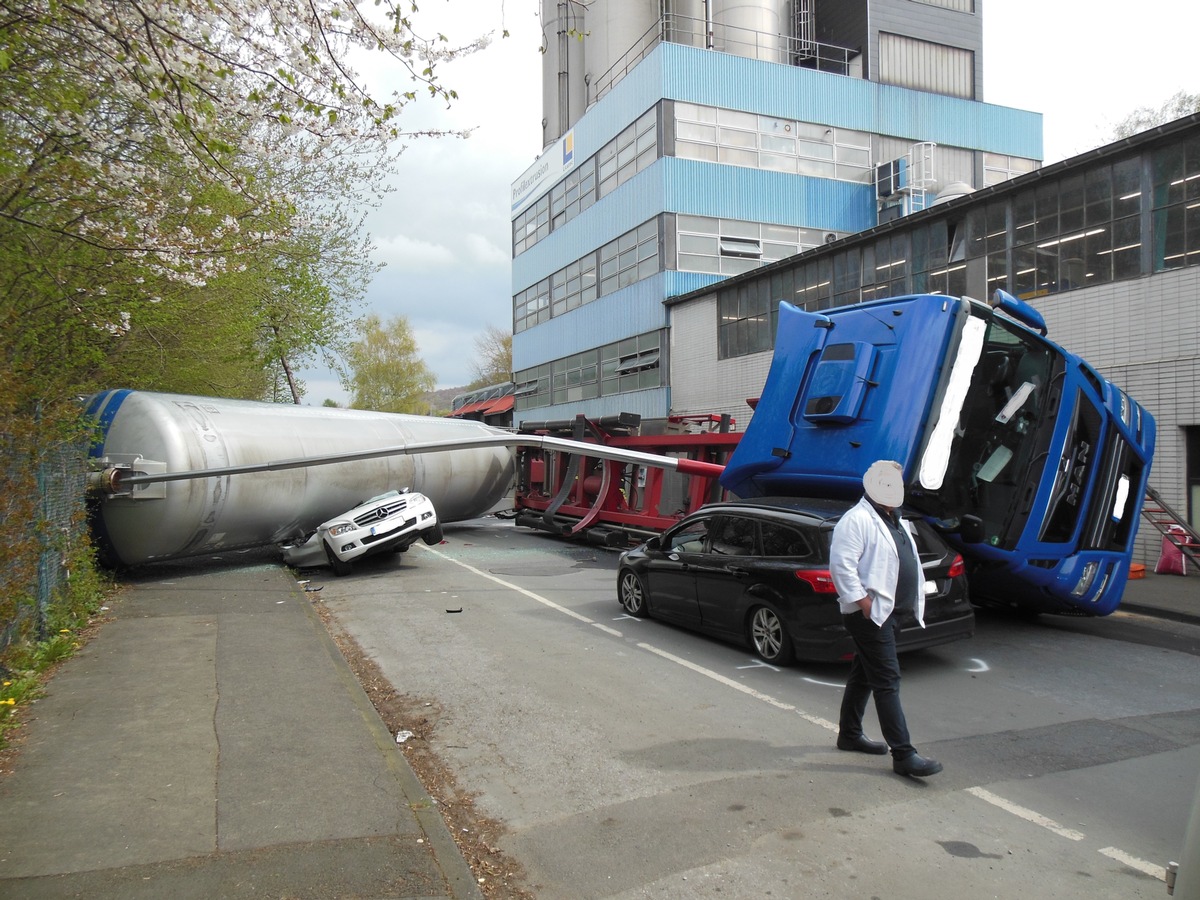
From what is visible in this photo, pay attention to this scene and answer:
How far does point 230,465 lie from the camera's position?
1210 cm

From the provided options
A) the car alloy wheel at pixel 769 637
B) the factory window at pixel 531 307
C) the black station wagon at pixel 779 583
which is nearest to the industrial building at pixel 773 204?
the factory window at pixel 531 307

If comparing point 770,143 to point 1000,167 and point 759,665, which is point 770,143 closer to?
point 1000,167

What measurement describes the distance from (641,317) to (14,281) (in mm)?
19991

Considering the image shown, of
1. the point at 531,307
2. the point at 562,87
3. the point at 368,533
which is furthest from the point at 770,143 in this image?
the point at 368,533

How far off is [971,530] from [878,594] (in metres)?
3.42

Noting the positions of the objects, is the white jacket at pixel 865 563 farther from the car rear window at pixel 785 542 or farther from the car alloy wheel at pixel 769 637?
the car alloy wheel at pixel 769 637

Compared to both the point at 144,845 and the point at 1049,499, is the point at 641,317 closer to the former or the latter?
the point at 1049,499

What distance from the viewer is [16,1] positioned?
5043 mm

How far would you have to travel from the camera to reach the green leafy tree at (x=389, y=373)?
2721 inches

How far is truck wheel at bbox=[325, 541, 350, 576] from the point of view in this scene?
496 inches

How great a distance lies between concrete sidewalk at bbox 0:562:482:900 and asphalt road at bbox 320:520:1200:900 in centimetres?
53

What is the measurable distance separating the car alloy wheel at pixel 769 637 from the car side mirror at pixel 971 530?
2.12m

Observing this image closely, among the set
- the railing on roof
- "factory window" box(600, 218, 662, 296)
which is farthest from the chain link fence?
the railing on roof

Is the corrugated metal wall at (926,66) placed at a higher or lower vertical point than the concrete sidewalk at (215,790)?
higher
